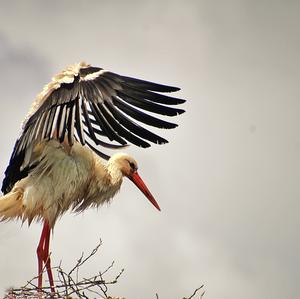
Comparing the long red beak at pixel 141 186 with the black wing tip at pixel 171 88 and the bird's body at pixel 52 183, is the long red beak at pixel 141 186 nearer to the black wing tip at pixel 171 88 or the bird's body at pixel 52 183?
the bird's body at pixel 52 183

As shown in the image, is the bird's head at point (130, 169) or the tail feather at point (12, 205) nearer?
the tail feather at point (12, 205)

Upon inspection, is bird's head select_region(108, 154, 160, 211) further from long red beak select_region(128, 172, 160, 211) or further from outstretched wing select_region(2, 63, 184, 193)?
outstretched wing select_region(2, 63, 184, 193)

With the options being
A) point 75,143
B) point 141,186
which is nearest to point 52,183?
point 75,143

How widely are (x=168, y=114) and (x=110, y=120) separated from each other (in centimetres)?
43

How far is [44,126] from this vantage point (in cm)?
676

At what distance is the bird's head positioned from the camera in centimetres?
871

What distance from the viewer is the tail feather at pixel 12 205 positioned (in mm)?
7930

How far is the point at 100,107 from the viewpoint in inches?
258

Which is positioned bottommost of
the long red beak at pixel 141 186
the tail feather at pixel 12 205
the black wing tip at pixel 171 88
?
the black wing tip at pixel 171 88

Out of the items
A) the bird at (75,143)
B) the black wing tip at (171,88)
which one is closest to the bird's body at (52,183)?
the bird at (75,143)

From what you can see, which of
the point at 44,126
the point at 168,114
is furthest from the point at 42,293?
the point at 168,114

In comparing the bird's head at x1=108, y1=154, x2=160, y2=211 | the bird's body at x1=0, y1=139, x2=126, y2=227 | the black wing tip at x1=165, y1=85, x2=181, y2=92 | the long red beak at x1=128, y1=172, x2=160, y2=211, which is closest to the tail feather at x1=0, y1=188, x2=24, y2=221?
the bird's body at x1=0, y1=139, x2=126, y2=227

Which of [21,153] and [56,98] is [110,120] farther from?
[21,153]

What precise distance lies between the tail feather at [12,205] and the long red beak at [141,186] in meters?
1.30
